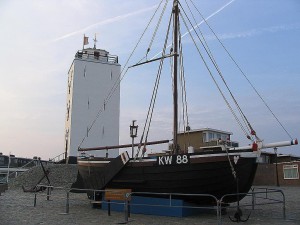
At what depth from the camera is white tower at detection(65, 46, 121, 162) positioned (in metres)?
36.8

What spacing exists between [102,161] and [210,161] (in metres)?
5.50

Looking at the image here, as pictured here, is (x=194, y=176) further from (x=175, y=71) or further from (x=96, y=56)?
(x=96, y=56)

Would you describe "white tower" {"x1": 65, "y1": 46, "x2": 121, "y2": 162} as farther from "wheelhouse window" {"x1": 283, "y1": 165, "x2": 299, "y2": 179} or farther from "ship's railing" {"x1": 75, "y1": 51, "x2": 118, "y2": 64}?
"wheelhouse window" {"x1": 283, "y1": 165, "x2": 299, "y2": 179}

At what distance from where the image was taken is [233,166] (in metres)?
12.7

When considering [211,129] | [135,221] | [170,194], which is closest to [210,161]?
[170,194]

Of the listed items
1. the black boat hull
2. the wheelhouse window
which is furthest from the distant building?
the black boat hull

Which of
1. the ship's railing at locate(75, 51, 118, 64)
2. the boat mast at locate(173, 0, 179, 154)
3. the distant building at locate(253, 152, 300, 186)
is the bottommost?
the distant building at locate(253, 152, 300, 186)

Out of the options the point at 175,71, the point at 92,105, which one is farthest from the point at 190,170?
the point at 92,105

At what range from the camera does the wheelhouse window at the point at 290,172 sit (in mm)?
36744

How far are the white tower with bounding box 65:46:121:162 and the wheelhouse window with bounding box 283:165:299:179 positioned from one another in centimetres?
1784

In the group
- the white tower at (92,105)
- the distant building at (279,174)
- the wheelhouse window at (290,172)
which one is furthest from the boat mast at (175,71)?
the wheelhouse window at (290,172)

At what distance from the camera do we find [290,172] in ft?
123

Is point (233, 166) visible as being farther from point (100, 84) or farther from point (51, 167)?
point (100, 84)

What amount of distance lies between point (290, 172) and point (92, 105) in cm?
2179
